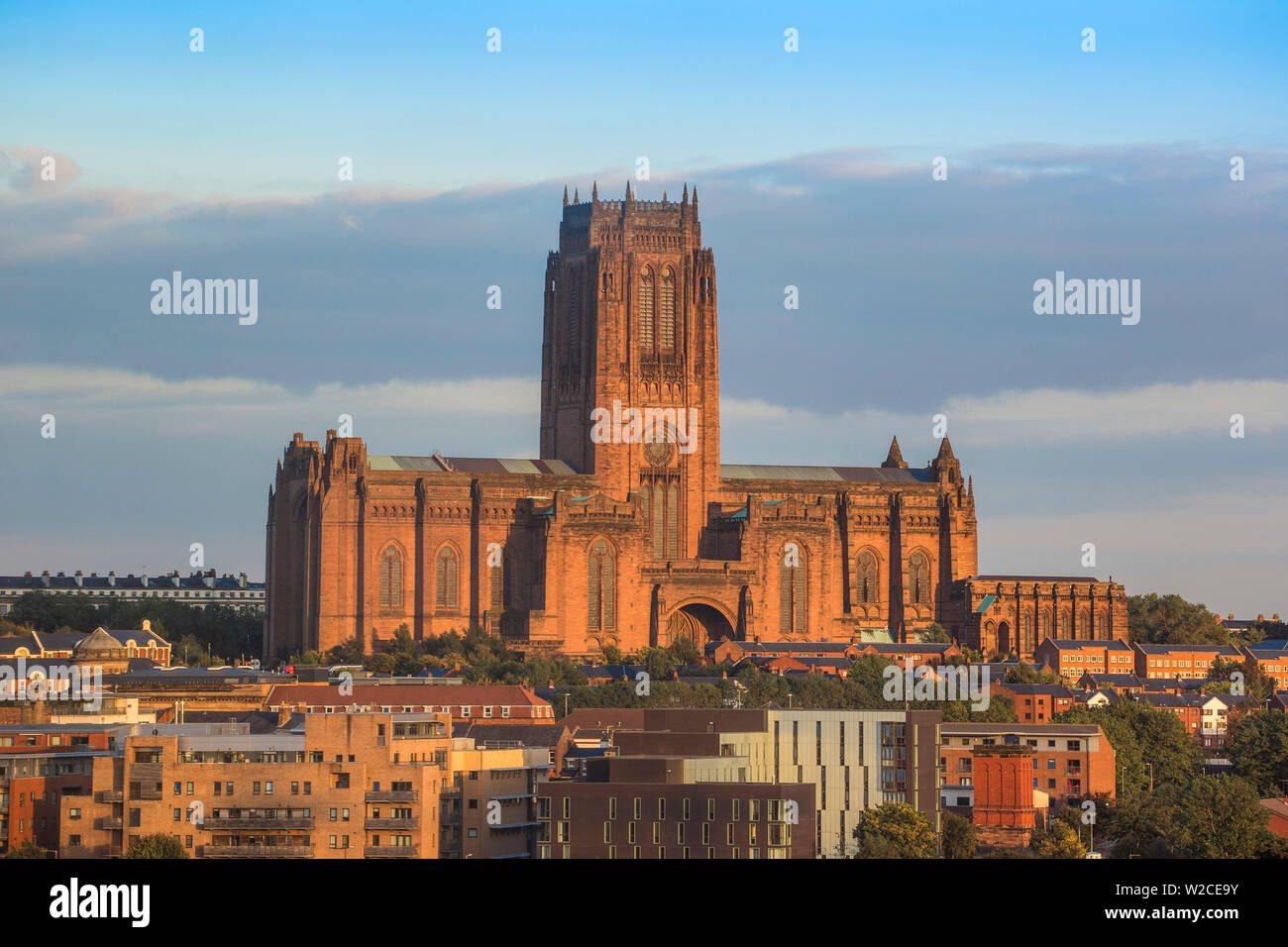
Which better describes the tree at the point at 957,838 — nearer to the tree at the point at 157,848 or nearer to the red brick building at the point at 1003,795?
the red brick building at the point at 1003,795

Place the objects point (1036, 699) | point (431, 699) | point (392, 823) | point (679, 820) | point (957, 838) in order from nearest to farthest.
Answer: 1. point (679, 820)
2. point (392, 823)
3. point (957, 838)
4. point (431, 699)
5. point (1036, 699)

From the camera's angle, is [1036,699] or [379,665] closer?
[1036,699]

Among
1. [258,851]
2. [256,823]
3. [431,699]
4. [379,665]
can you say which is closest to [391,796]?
[256,823]

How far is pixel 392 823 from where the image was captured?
95500 millimetres

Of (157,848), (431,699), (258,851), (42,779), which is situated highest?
(431,699)

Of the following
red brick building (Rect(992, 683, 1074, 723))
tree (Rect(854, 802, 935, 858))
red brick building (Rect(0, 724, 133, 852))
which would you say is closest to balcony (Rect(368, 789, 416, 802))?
red brick building (Rect(0, 724, 133, 852))

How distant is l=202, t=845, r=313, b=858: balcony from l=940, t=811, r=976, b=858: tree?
29217 millimetres

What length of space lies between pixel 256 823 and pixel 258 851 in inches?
61.5

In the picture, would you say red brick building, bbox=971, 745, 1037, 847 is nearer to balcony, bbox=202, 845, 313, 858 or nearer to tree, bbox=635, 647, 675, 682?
balcony, bbox=202, 845, 313, 858

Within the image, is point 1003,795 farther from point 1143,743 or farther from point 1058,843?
point 1143,743
